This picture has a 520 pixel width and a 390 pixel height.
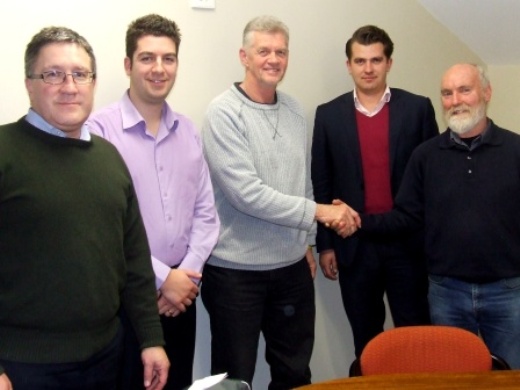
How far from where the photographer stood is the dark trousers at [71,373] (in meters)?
1.73

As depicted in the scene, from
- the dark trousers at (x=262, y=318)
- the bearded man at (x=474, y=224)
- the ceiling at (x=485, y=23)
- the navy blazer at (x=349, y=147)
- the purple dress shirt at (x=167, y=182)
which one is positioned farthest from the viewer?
the ceiling at (x=485, y=23)

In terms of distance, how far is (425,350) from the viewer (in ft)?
7.07

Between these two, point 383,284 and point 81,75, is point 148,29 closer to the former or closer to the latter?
point 81,75

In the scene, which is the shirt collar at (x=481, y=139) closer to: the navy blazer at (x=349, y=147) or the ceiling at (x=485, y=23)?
the navy blazer at (x=349, y=147)

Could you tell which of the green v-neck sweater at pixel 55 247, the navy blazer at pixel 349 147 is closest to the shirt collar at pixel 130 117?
the green v-neck sweater at pixel 55 247

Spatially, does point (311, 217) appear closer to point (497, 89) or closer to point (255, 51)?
point (255, 51)

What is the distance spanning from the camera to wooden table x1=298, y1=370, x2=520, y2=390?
1.72 meters

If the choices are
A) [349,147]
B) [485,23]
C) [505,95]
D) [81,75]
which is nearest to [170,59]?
[81,75]

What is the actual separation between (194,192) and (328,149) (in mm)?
904

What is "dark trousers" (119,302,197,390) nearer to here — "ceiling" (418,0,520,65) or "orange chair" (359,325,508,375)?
"orange chair" (359,325,508,375)

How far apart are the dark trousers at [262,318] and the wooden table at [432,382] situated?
0.97 m

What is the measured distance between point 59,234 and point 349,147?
1.66 metres

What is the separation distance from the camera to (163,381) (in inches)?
84.6

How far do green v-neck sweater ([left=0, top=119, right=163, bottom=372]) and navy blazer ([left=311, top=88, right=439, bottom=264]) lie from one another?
142 cm
